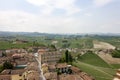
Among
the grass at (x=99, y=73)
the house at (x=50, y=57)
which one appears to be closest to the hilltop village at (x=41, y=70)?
the house at (x=50, y=57)

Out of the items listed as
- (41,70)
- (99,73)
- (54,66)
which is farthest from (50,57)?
(99,73)

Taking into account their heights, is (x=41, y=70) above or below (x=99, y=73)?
above

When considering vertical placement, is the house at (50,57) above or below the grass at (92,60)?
above

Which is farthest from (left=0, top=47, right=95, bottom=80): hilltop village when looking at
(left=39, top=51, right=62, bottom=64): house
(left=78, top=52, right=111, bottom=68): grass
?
(left=78, top=52, right=111, bottom=68): grass

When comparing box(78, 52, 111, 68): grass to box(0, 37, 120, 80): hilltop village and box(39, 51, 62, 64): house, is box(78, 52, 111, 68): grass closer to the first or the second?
box(0, 37, 120, 80): hilltop village

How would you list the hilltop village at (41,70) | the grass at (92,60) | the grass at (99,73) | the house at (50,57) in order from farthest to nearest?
the grass at (92,60)
the house at (50,57)
the grass at (99,73)
the hilltop village at (41,70)

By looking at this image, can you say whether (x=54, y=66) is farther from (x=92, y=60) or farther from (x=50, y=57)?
(x=92, y=60)

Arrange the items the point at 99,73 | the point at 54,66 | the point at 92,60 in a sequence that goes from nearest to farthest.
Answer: the point at 54,66 → the point at 99,73 → the point at 92,60

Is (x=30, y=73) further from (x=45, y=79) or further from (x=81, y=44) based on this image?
(x=81, y=44)

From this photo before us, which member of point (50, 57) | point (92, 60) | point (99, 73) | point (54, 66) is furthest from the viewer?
point (92, 60)

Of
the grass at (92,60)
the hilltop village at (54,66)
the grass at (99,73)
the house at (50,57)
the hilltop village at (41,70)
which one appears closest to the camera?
the hilltop village at (41,70)

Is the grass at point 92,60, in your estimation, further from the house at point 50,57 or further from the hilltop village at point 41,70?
the hilltop village at point 41,70

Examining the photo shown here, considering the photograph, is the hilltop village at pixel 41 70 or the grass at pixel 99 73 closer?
the hilltop village at pixel 41 70
